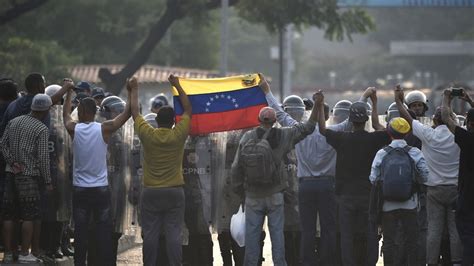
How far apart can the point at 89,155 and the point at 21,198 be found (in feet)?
2.76

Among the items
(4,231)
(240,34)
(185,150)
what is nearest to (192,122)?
(185,150)

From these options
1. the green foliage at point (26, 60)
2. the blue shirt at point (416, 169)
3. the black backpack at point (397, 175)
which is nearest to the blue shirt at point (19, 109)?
the blue shirt at point (416, 169)

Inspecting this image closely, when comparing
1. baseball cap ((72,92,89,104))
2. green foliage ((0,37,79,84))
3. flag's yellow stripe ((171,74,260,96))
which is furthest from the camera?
green foliage ((0,37,79,84))

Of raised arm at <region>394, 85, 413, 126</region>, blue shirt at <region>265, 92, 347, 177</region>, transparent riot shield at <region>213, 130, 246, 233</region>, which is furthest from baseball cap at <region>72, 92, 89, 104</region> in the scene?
raised arm at <region>394, 85, 413, 126</region>

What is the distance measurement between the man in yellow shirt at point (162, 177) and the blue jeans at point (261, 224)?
702 mm

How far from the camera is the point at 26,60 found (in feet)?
117

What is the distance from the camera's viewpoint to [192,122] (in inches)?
494

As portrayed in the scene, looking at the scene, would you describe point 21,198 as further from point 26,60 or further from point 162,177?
point 26,60

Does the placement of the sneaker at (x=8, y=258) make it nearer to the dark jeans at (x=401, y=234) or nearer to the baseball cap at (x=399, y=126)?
the dark jeans at (x=401, y=234)

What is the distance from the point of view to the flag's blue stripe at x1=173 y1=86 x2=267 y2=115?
1263 centimetres

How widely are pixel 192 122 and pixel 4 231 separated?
2327 mm

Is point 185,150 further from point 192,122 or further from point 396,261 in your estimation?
point 396,261

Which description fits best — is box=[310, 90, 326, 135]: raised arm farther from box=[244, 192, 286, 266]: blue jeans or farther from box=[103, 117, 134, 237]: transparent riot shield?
box=[103, 117, 134, 237]: transparent riot shield

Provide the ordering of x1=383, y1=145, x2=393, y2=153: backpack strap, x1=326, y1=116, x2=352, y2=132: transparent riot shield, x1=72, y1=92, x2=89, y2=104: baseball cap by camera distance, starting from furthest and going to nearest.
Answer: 1. x1=72, y1=92, x2=89, y2=104: baseball cap
2. x1=326, y1=116, x2=352, y2=132: transparent riot shield
3. x1=383, y1=145, x2=393, y2=153: backpack strap
